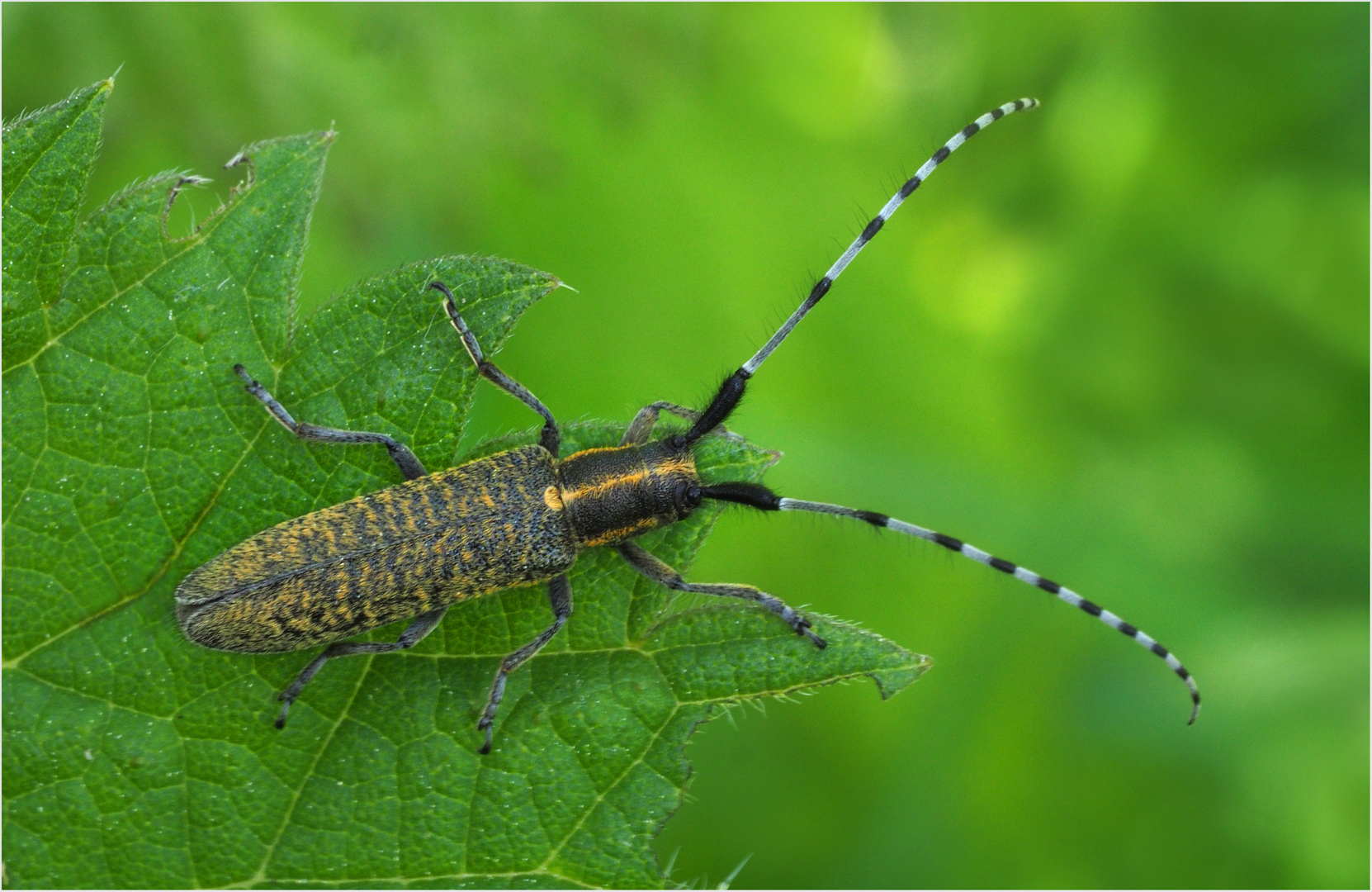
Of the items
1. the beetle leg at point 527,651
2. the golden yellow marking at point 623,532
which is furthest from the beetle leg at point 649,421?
the beetle leg at point 527,651

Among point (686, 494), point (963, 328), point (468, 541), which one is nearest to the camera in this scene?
point (468, 541)

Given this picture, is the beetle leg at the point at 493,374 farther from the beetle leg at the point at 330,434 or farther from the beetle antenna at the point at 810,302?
the beetle antenna at the point at 810,302

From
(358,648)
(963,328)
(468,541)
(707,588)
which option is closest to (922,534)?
(707,588)

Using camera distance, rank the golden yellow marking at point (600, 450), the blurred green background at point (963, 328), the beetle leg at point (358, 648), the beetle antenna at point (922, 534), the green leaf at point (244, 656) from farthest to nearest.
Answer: the blurred green background at point (963, 328), the golden yellow marking at point (600, 450), the beetle antenna at point (922, 534), the beetle leg at point (358, 648), the green leaf at point (244, 656)

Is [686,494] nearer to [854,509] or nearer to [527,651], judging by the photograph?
[854,509]

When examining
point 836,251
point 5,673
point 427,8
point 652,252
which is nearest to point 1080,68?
point 836,251

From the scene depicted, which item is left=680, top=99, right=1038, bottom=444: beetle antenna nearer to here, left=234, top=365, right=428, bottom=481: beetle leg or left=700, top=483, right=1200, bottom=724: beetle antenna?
left=700, top=483, right=1200, bottom=724: beetle antenna
